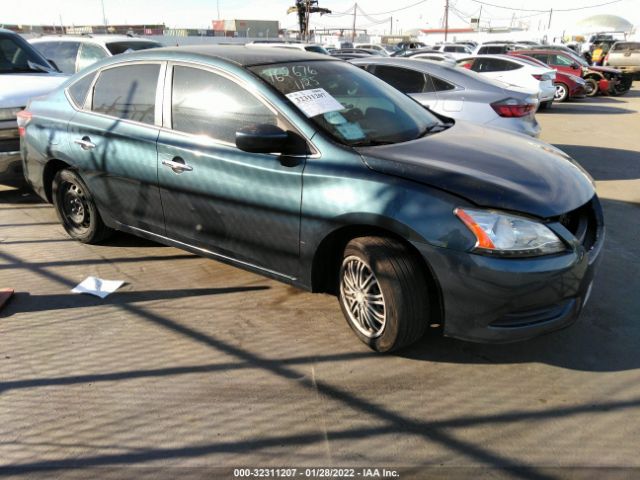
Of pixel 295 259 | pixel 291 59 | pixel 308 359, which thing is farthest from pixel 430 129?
pixel 308 359

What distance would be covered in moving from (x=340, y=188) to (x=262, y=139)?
535mm

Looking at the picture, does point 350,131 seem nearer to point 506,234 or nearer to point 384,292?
point 384,292

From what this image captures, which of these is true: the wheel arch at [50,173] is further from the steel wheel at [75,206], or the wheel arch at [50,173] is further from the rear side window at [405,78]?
the rear side window at [405,78]

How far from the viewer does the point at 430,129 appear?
12.5 ft

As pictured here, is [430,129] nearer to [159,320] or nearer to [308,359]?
[308,359]

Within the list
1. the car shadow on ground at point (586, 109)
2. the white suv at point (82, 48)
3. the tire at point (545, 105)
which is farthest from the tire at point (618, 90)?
the white suv at point (82, 48)

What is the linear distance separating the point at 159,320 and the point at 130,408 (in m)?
0.91

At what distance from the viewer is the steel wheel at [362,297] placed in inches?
118

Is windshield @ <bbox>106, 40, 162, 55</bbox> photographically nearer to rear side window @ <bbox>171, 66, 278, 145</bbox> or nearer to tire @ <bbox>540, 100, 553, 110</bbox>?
rear side window @ <bbox>171, 66, 278, 145</bbox>

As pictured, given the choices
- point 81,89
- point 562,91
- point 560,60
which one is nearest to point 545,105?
point 562,91

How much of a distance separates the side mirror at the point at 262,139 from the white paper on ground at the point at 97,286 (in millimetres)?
1677

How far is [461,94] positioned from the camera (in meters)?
7.10

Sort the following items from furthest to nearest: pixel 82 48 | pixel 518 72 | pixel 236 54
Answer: pixel 518 72, pixel 82 48, pixel 236 54

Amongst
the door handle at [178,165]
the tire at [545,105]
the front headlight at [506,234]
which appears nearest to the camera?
the front headlight at [506,234]
